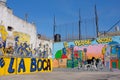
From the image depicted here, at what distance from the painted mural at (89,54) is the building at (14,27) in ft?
22.8

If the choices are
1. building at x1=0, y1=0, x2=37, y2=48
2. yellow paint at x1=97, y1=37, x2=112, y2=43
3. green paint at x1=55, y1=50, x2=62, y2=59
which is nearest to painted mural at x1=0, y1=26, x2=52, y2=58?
building at x1=0, y1=0, x2=37, y2=48

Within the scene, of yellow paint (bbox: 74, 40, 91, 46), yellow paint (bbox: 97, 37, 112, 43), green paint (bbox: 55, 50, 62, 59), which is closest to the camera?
yellow paint (bbox: 97, 37, 112, 43)

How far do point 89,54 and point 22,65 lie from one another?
1728 cm

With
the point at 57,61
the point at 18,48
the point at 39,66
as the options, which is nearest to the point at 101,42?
the point at 57,61

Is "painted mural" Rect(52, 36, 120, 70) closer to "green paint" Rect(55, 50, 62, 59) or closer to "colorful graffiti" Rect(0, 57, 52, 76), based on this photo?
"green paint" Rect(55, 50, 62, 59)

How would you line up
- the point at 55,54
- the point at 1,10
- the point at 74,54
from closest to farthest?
the point at 1,10
the point at 74,54
the point at 55,54

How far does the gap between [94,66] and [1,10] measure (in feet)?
46.9

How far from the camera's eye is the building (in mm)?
27531

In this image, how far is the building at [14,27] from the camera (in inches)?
1084

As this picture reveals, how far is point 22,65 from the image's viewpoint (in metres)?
19.7

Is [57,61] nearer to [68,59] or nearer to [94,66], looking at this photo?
[68,59]

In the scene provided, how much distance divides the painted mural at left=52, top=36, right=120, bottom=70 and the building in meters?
6.96

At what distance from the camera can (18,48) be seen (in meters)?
28.9

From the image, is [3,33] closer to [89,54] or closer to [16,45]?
[16,45]
